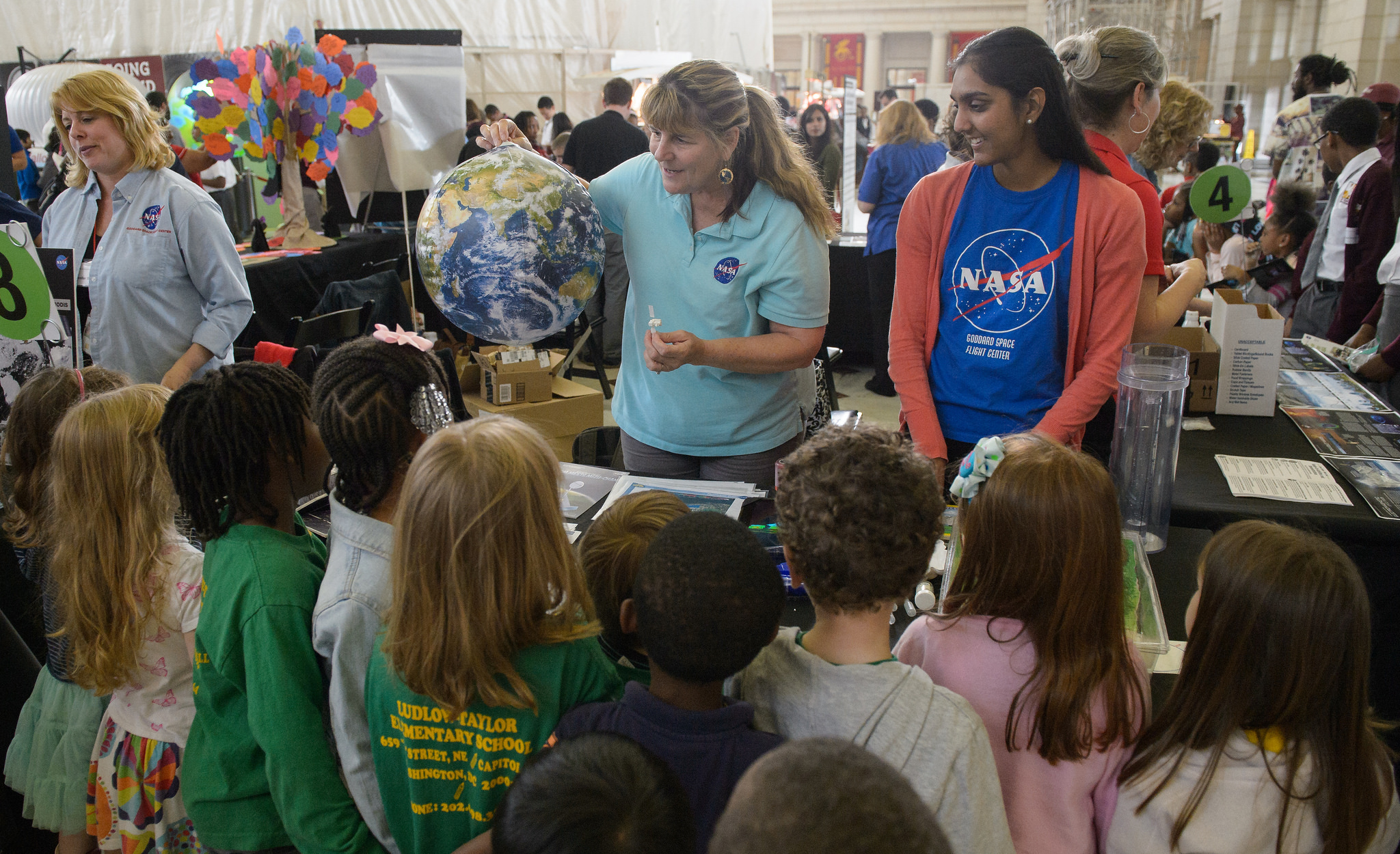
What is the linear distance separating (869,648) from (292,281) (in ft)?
14.2

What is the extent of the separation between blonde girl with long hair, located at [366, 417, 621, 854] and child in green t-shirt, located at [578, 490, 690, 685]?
12 centimetres

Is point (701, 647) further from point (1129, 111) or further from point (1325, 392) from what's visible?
point (1325, 392)

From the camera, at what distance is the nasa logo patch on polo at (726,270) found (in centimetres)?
199

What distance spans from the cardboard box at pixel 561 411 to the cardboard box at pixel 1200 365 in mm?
2234

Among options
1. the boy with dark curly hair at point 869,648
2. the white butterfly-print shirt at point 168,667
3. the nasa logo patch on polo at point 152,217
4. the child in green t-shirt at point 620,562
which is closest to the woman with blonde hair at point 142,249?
the nasa logo patch on polo at point 152,217

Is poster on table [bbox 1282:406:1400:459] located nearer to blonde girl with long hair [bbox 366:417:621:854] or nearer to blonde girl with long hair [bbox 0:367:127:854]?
blonde girl with long hair [bbox 366:417:621:854]

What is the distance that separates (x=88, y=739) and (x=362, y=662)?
812 mm

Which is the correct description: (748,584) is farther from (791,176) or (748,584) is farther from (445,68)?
(445,68)

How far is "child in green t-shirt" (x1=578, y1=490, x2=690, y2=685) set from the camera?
137cm

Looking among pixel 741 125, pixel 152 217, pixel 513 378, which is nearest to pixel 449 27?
pixel 513 378

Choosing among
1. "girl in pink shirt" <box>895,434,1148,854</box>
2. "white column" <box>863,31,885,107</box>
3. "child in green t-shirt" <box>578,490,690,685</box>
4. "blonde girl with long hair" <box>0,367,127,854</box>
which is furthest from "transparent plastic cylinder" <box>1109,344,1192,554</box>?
"white column" <box>863,31,885,107</box>

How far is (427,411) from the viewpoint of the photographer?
142cm

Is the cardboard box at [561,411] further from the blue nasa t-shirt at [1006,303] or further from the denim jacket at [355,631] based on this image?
the denim jacket at [355,631]

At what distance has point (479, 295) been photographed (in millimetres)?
1807
